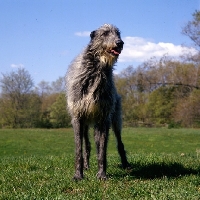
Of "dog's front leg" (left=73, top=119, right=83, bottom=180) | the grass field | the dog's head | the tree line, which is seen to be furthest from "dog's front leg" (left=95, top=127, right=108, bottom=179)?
the tree line

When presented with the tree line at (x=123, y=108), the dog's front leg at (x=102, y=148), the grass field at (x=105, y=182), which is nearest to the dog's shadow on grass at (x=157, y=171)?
the grass field at (x=105, y=182)

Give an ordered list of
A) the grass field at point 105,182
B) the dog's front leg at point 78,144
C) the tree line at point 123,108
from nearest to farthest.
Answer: the grass field at point 105,182, the dog's front leg at point 78,144, the tree line at point 123,108

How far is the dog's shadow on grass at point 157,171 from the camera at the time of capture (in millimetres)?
7312

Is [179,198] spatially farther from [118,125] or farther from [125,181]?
[118,125]

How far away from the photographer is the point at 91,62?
6988 mm

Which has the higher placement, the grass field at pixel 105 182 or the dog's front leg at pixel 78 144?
the dog's front leg at pixel 78 144

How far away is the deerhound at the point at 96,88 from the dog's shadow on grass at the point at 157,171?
0.81 meters

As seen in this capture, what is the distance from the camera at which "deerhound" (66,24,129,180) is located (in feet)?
22.5

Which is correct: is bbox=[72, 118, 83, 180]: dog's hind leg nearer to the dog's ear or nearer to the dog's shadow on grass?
the dog's shadow on grass

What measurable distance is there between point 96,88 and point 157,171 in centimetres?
232

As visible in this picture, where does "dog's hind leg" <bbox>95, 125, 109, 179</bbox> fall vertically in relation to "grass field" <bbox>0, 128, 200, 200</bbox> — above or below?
above

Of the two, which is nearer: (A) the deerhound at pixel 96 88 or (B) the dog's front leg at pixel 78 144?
(A) the deerhound at pixel 96 88

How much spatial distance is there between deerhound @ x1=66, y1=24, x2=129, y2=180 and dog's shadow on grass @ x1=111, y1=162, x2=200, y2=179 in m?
0.81

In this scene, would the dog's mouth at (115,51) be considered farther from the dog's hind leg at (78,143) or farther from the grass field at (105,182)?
the grass field at (105,182)
